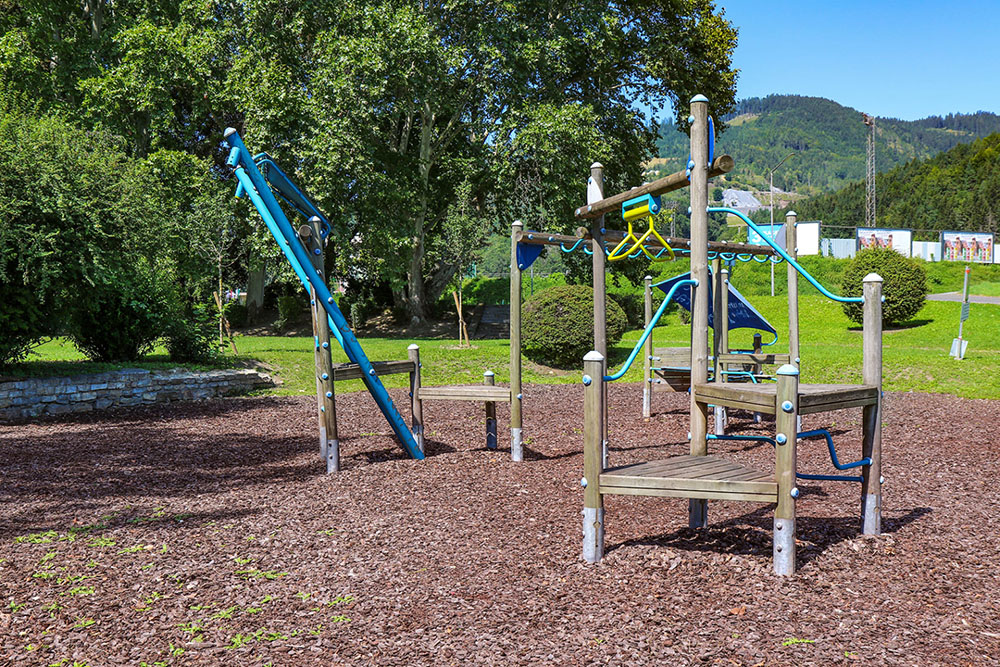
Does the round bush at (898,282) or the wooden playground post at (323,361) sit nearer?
the wooden playground post at (323,361)

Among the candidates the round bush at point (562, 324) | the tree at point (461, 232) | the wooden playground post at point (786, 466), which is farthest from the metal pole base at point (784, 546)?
the tree at point (461, 232)

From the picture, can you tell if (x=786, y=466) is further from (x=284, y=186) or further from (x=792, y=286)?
(x=284, y=186)

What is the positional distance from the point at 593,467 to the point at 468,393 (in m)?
3.28

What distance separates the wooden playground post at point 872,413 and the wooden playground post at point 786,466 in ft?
3.01

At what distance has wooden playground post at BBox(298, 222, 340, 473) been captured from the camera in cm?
659

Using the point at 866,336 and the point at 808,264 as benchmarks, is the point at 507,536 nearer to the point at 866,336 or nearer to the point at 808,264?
the point at 866,336

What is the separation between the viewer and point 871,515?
451cm

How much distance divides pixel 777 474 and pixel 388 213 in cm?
1829

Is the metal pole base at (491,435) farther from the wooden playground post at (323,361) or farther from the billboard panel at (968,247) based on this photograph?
the billboard panel at (968,247)

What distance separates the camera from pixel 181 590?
3.88 m

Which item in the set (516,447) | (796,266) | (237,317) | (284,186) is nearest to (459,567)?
(516,447)

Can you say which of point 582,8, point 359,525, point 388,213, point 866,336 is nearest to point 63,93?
point 388,213

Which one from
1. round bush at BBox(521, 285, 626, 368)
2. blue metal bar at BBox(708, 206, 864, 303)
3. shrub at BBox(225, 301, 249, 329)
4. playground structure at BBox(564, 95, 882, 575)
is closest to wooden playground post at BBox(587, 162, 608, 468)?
playground structure at BBox(564, 95, 882, 575)

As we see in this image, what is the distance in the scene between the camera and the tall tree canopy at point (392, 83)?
19094mm
